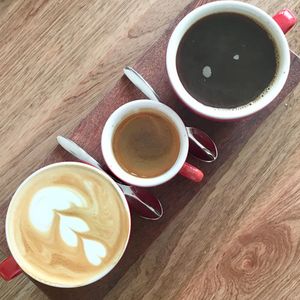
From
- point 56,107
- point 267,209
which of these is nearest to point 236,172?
point 267,209

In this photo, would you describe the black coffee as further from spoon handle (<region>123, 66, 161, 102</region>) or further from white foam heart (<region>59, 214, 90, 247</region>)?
white foam heart (<region>59, 214, 90, 247</region>)

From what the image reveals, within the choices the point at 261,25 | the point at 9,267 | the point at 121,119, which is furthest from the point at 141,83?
the point at 9,267

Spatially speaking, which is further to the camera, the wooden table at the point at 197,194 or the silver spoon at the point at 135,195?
the wooden table at the point at 197,194

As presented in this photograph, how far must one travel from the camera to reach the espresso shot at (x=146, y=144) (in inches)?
30.8

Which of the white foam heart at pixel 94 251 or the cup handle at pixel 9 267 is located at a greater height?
the cup handle at pixel 9 267

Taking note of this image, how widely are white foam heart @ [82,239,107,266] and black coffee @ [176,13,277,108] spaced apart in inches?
9.2

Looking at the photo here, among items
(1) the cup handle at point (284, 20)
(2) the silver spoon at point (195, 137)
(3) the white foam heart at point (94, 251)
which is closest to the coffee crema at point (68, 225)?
(3) the white foam heart at point (94, 251)

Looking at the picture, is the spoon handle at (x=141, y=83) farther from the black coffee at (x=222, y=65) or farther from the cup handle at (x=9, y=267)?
the cup handle at (x=9, y=267)

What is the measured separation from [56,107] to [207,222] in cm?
33

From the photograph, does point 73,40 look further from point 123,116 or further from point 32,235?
point 32,235

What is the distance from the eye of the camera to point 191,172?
0.76 meters

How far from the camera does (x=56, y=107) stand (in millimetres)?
998

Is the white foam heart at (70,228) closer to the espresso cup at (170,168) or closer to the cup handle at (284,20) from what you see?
the espresso cup at (170,168)

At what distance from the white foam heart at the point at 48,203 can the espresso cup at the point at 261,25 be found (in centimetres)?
19
